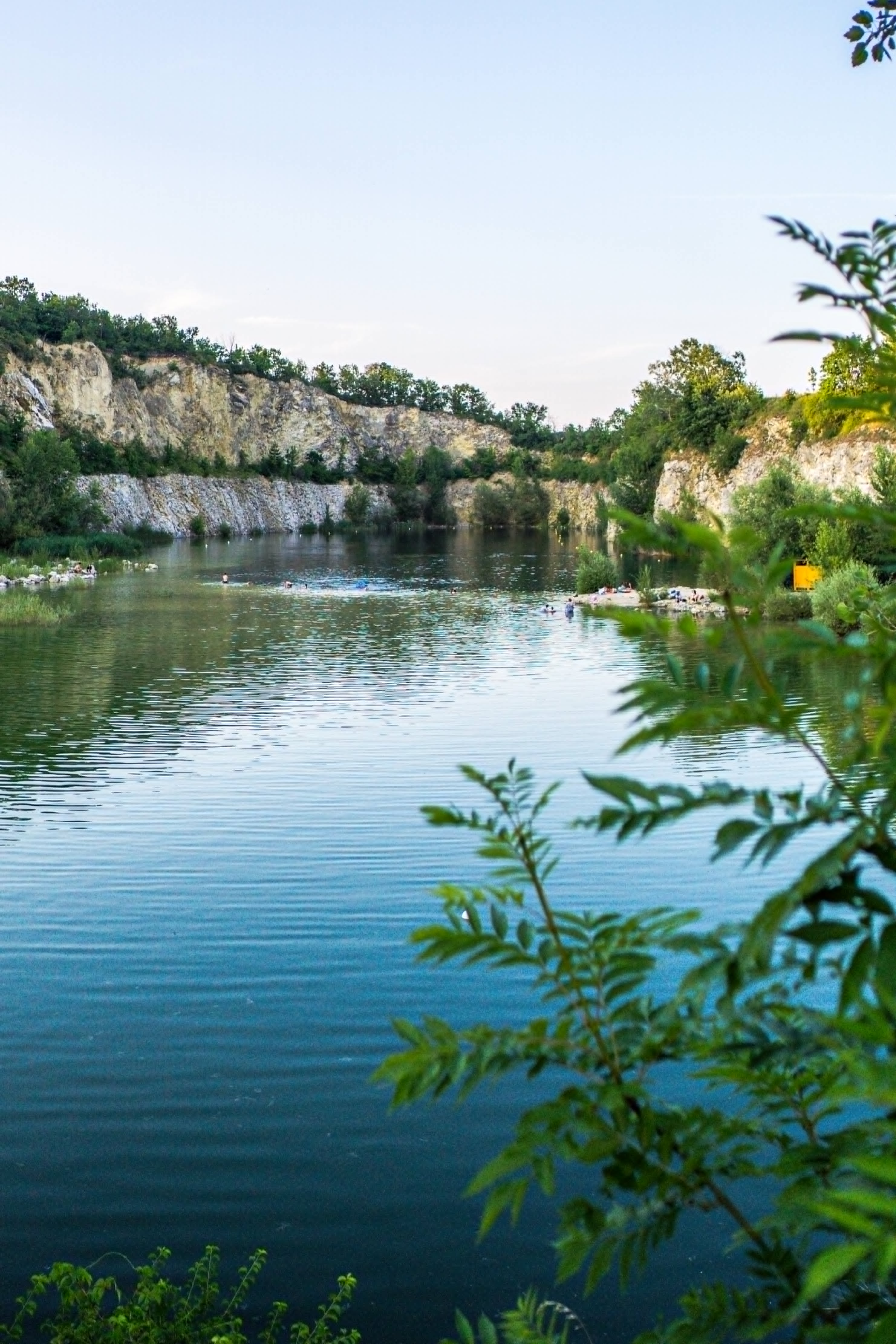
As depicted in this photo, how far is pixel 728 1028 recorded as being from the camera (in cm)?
169

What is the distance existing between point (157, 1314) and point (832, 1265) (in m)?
3.40

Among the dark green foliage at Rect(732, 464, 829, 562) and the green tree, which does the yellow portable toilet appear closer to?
the dark green foliage at Rect(732, 464, 829, 562)

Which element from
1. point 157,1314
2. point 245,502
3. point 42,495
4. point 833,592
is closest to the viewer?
point 157,1314

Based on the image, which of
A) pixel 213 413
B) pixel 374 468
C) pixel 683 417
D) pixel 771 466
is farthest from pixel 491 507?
pixel 771 466

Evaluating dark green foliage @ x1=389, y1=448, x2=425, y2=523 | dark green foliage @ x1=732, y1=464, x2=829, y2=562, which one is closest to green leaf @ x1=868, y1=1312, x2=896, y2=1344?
dark green foliage @ x1=732, y1=464, x2=829, y2=562

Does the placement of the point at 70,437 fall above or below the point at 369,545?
above

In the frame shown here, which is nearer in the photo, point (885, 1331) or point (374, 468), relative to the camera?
point (885, 1331)

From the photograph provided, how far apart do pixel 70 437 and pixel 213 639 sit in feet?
182

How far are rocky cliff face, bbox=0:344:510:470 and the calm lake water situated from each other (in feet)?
189

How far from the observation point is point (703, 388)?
6022 centimetres

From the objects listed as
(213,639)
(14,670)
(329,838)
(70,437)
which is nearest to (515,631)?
(213,639)

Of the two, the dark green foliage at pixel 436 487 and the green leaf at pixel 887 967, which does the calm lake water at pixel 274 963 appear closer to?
the green leaf at pixel 887 967

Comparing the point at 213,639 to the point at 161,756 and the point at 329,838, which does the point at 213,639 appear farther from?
the point at 329,838

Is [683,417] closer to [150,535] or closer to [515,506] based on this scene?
[150,535]
